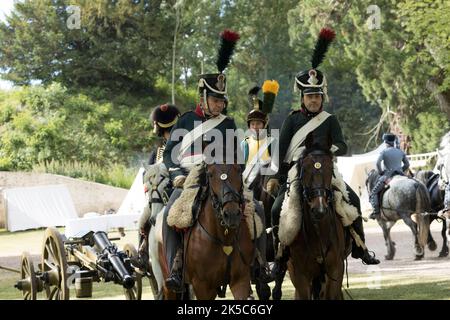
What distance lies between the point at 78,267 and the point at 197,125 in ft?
10.4

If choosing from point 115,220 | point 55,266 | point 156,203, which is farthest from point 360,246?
point 115,220

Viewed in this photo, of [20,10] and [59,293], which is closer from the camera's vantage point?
[59,293]

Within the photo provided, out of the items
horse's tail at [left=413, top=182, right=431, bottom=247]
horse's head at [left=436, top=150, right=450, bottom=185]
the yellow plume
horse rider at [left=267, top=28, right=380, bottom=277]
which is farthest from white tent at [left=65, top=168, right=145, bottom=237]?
horse's head at [left=436, top=150, right=450, bottom=185]

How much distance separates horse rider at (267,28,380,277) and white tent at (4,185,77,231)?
28.3 meters

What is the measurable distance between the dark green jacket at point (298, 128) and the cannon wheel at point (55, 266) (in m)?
2.82

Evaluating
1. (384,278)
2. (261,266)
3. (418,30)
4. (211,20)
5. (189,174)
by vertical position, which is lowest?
(384,278)

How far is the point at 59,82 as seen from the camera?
58.6 metres

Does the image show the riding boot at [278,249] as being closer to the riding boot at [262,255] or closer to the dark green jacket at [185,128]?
the riding boot at [262,255]

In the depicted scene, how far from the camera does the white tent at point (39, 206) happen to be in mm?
38312

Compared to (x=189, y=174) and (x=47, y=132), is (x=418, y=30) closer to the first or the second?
(x=189, y=174)

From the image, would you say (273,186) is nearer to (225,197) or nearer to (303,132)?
(303,132)
